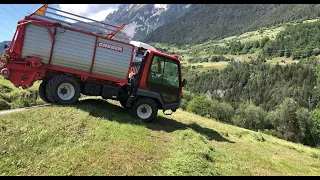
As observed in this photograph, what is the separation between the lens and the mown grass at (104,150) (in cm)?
814

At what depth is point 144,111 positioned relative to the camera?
15.0 metres

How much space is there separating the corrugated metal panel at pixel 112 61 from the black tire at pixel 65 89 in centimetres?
116

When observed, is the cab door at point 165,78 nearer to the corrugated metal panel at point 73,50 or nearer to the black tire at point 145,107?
the black tire at point 145,107

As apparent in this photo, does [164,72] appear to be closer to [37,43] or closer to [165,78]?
[165,78]

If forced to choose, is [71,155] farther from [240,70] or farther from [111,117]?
[240,70]

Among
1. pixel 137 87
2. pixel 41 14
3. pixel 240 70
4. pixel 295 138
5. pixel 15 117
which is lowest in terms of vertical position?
pixel 295 138

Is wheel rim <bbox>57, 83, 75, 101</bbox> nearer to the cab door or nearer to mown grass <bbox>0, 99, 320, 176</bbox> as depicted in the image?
mown grass <bbox>0, 99, 320, 176</bbox>

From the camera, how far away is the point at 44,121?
11273 millimetres

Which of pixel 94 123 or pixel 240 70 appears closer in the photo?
pixel 94 123

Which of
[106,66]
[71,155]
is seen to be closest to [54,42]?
[106,66]

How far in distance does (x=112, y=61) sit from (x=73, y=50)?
1884 mm

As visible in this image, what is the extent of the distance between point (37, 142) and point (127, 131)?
3.30 m

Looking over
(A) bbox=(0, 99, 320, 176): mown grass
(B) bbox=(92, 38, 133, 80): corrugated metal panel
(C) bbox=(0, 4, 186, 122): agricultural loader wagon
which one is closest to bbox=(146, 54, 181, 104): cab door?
(C) bbox=(0, 4, 186, 122): agricultural loader wagon

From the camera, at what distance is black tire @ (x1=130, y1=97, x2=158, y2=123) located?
14656 mm
